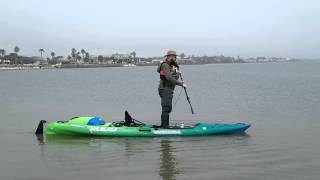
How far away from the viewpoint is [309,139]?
13586 mm

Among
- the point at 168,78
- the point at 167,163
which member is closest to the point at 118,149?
the point at 167,163

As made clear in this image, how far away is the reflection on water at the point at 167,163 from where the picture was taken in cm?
891

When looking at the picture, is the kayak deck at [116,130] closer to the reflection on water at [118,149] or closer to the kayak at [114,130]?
the kayak at [114,130]

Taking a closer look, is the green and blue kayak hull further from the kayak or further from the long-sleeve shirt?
the long-sleeve shirt

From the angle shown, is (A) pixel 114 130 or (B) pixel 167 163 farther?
(A) pixel 114 130

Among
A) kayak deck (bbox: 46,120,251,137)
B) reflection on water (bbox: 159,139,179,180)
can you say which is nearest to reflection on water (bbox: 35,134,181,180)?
reflection on water (bbox: 159,139,179,180)

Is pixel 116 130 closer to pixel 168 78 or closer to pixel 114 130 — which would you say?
pixel 114 130

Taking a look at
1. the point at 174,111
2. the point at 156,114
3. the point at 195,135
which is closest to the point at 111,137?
the point at 195,135

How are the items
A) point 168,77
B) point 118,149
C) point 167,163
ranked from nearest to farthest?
point 167,163 < point 118,149 < point 168,77

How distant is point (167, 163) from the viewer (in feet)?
32.9

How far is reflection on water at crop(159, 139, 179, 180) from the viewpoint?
891cm

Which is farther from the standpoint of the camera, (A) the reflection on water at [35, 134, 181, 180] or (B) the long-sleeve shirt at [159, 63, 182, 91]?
(B) the long-sleeve shirt at [159, 63, 182, 91]

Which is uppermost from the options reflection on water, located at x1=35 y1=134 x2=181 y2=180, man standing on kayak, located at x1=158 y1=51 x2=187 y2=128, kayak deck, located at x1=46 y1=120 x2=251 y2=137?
man standing on kayak, located at x1=158 y1=51 x2=187 y2=128

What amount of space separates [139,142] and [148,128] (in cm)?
93
